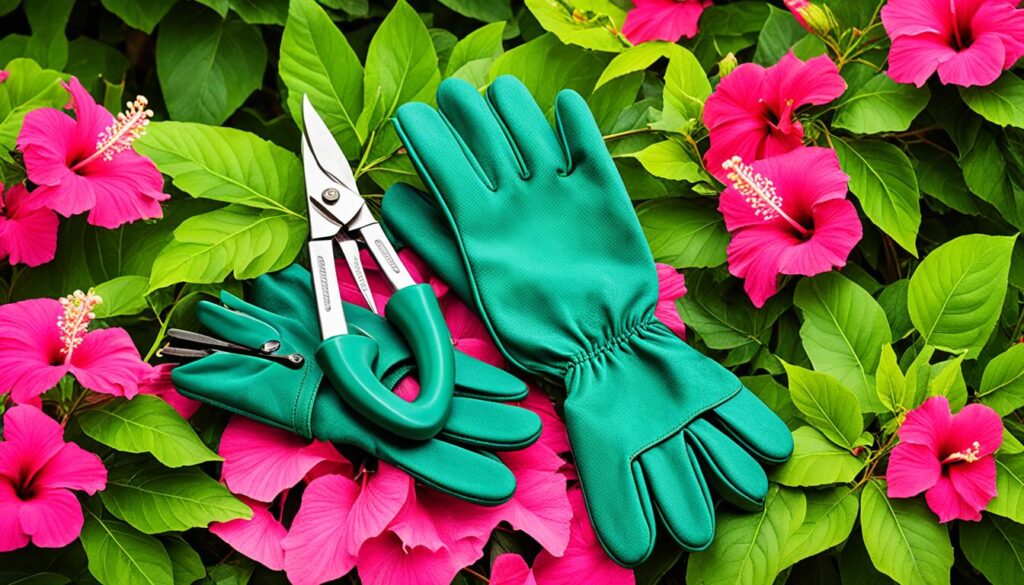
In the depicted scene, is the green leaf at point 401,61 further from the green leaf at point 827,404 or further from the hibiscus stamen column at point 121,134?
the green leaf at point 827,404

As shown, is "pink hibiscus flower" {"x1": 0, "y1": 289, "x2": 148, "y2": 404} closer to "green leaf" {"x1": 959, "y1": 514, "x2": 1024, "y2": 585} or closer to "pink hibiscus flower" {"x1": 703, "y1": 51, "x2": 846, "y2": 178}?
"pink hibiscus flower" {"x1": 703, "y1": 51, "x2": 846, "y2": 178}

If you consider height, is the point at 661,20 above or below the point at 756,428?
above

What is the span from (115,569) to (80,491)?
0.18 ft

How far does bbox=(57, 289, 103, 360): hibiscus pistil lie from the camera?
58 centimetres

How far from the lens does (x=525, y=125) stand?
688mm

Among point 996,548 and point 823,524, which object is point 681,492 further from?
point 996,548

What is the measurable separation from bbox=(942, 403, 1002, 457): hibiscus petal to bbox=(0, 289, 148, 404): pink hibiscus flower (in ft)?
1.54

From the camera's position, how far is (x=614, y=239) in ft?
2.20

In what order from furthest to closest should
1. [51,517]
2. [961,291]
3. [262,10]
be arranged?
[262,10] < [961,291] < [51,517]

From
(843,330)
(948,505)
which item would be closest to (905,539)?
(948,505)

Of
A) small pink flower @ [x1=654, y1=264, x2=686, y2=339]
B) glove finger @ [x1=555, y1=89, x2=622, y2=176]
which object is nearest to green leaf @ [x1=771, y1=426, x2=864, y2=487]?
small pink flower @ [x1=654, y1=264, x2=686, y2=339]

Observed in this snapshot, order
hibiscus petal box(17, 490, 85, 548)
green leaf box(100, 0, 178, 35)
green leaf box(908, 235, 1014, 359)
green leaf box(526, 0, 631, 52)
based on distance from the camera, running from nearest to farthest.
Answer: hibiscus petal box(17, 490, 85, 548) < green leaf box(908, 235, 1014, 359) < green leaf box(526, 0, 631, 52) < green leaf box(100, 0, 178, 35)

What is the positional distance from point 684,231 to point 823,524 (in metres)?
0.21

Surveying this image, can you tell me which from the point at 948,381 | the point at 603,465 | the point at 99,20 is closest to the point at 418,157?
the point at 603,465
